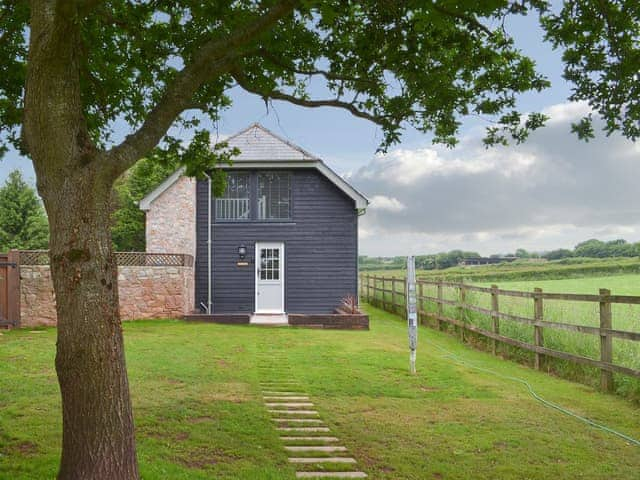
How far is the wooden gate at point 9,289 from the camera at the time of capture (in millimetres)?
15188

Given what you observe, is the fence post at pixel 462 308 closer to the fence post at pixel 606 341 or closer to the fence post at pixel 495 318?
the fence post at pixel 495 318

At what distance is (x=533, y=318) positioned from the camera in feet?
34.1

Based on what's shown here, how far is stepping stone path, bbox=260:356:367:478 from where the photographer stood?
4906 millimetres

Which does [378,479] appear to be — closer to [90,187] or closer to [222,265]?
[90,187]

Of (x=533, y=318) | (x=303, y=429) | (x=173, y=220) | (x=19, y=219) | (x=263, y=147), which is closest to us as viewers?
(x=303, y=429)

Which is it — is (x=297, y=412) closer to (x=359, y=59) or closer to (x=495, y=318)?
(x=359, y=59)

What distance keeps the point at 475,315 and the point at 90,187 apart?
1119 centimetres

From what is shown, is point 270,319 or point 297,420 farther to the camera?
point 270,319

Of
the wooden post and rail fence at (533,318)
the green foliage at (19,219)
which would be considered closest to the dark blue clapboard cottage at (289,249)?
the wooden post and rail fence at (533,318)

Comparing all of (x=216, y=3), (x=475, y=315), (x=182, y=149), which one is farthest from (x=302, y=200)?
(x=216, y=3)

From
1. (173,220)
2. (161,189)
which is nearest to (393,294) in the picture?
(173,220)

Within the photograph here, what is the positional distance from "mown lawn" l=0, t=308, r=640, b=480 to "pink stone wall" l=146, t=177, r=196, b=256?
23.8 feet

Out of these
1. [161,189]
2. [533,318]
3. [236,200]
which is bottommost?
[533,318]

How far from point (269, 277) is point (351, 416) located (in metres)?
12.5
